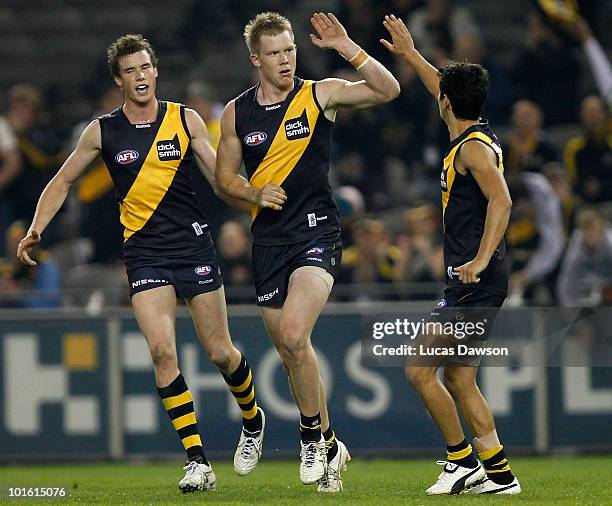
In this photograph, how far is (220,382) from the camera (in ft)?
43.2

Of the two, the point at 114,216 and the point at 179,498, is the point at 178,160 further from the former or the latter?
the point at 114,216

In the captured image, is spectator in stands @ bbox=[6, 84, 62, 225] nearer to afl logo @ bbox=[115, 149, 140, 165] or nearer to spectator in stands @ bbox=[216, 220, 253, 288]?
spectator in stands @ bbox=[216, 220, 253, 288]

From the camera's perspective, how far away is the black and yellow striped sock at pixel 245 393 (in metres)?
9.73

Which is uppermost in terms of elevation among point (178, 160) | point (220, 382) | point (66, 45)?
point (66, 45)

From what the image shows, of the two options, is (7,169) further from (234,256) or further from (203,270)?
(203,270)

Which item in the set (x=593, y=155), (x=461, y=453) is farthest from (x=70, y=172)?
(x=593, y=155)

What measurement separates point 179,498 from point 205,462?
49 cm

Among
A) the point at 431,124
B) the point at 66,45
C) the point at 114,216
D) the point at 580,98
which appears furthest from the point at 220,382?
the point at 66,45

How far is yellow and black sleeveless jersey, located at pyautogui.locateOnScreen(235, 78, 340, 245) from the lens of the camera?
916 centimetres

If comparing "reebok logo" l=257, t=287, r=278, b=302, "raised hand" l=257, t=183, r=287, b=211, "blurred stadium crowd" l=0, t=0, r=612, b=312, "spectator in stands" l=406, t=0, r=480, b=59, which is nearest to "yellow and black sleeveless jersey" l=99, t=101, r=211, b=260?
"reebok logo" l=257, t=287, r=278, b=302

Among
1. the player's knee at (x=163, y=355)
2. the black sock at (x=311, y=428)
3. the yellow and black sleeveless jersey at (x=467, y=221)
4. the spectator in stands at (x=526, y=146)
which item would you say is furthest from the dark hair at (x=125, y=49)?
the spectator in stands at (x=526, y=146)

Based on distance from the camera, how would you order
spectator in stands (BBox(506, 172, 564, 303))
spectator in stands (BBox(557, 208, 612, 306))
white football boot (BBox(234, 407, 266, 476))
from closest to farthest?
white football boot (BBox(234, 407, 266, 476))
spectator in stands (BBox(557, 208, 612, 306))
spectator in stands (BBox(506, 172, 564, 303))

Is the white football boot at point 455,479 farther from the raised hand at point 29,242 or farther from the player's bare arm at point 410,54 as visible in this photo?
the raised hand at point 29,242

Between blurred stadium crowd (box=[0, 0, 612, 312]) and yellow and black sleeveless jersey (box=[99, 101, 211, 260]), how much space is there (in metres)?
4.31
